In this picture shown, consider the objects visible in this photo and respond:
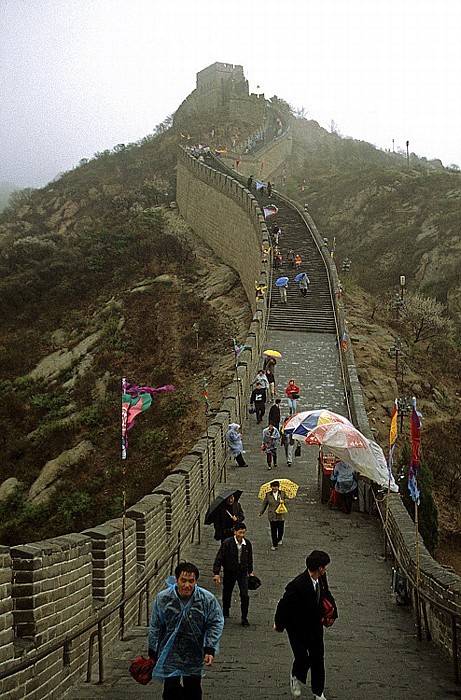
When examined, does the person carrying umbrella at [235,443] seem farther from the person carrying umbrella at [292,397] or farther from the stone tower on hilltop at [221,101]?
the stone tower on hilltop at [221,101]

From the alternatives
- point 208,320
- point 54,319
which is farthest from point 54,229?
point 208,320

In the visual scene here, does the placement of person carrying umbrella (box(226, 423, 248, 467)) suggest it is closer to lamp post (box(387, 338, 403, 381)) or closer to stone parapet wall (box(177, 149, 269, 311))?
lamp post (box(387, 338, 403, 381))

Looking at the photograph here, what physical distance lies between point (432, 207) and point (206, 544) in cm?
3406

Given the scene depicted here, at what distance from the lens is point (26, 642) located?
5.35 m

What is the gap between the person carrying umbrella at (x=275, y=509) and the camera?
9.64 meters

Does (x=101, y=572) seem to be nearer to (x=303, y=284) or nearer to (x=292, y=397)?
(x=292, y=397)

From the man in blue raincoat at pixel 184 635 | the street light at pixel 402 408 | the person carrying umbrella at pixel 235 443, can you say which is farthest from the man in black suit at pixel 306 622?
the street light at pixel 402 408

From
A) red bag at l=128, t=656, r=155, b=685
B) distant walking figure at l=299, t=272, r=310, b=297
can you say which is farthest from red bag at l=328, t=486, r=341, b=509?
distant walking figure at l=299, t=272, r=310, b=297

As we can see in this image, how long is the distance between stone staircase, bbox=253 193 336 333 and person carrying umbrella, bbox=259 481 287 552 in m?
14.9

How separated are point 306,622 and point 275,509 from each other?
4.17 metres

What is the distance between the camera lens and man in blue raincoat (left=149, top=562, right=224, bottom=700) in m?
4.62

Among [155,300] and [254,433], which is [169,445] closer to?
[254,433]

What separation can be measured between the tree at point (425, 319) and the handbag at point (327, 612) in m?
22.2

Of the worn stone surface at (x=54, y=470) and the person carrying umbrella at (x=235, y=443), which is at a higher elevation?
the person carrying umbrella at (x=235, y=443)
